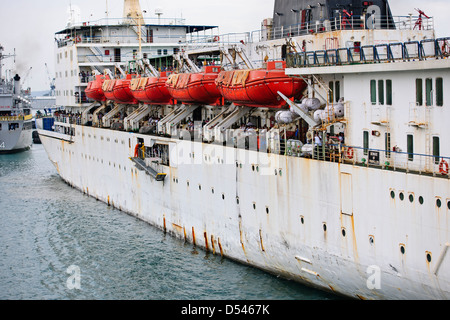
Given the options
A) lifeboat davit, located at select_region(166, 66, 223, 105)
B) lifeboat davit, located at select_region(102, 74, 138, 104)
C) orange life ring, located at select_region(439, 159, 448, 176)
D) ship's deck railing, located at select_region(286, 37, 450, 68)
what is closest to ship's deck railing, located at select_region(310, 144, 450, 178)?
orange life ring, located at select_region(439, 159, 448, 176)

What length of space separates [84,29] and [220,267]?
32183 millimetres

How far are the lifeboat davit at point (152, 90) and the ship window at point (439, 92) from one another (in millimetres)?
19703

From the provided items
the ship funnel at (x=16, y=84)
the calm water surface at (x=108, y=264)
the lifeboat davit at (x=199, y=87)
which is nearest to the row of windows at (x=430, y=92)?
the calm water surface at (x=108, y=264)

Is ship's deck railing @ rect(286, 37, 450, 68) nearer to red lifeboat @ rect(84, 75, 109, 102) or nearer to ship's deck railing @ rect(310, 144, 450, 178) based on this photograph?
Answer: ship's deck railing @ rect(310, 144, 450, 178)

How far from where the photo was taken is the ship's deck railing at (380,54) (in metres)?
18.1

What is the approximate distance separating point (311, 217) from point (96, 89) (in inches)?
1110

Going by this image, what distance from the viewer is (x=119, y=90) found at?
4116cm

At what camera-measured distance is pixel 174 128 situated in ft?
107

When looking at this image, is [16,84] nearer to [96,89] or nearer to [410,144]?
[96,89]

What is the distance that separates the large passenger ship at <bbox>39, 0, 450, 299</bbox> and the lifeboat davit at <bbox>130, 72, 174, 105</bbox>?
8cm

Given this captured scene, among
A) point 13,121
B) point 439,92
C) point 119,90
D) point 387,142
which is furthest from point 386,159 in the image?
point 13,121
